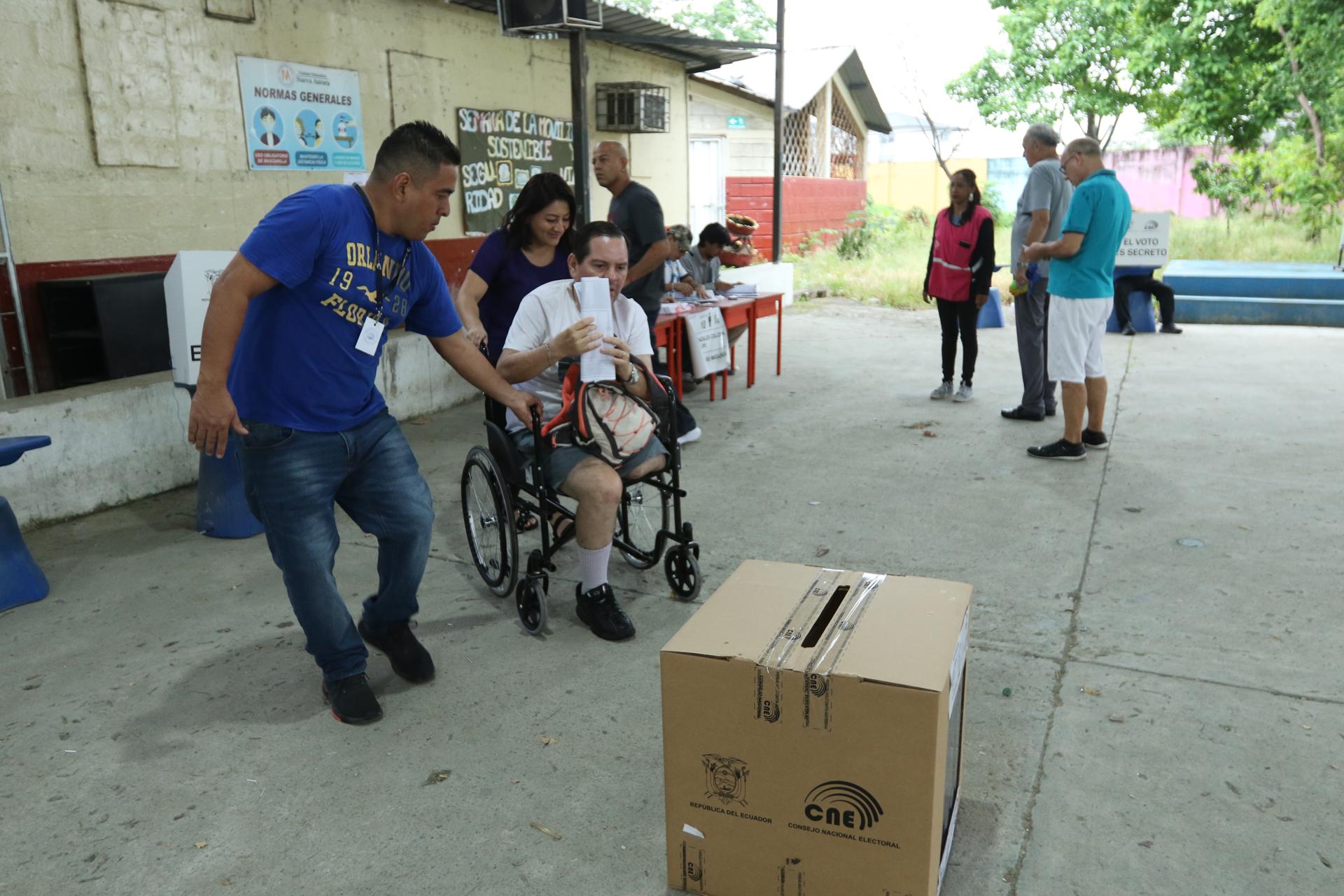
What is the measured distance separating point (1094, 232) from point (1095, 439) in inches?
50.4

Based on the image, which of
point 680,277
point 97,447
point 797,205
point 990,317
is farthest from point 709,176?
point 97,447

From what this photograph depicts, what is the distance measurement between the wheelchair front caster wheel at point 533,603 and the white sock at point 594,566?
0.50ft

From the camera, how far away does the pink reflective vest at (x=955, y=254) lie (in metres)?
6.90

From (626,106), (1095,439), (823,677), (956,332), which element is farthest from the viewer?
(626,106)

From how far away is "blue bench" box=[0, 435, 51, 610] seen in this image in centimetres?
394

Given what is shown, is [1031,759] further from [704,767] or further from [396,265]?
[396,265]

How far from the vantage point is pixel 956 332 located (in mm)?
7246

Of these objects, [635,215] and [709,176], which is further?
[709,176]

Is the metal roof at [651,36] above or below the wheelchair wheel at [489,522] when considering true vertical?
above

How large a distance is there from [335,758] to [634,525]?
217 cm

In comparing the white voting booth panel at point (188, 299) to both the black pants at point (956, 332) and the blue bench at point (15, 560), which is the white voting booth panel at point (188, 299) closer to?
the blue bench at point (15, 560)

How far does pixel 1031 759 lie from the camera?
2791mm

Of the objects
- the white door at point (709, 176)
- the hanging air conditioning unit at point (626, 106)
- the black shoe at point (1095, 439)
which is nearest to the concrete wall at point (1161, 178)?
the white door at point (709, 176)

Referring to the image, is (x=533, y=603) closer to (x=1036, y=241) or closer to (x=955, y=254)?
(x=1036, y=241)
